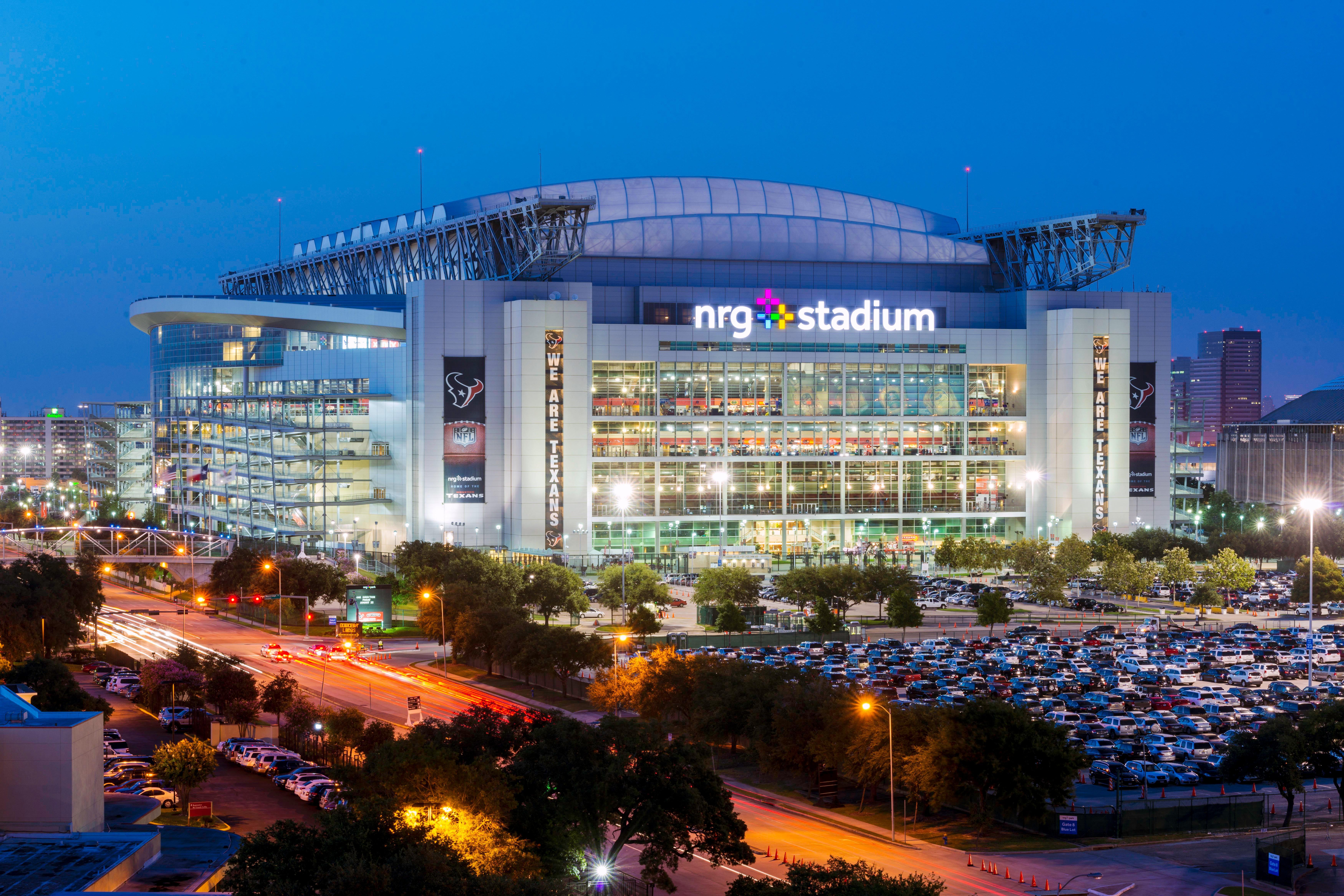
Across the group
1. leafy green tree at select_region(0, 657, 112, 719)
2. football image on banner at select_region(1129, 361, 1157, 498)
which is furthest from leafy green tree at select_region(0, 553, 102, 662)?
football image on banner at select_region(1129, 361, 1157, 498)

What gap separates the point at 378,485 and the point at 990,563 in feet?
230

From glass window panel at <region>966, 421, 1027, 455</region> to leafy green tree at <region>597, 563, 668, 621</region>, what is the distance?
51882 millimetres

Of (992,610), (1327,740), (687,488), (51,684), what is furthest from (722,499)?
(1327,740)

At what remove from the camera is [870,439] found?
153125 mm

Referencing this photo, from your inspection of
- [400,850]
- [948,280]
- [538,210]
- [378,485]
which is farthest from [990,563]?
[400,850]

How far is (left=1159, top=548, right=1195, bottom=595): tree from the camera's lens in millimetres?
118625

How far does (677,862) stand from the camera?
140ft

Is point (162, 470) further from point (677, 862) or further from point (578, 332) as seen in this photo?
point (677, 862)

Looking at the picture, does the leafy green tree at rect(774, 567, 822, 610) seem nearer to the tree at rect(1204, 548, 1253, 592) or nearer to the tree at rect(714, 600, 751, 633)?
the tree at rect(714, 600, 751, 633)

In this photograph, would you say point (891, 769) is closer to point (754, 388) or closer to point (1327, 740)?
point (1327, 740)

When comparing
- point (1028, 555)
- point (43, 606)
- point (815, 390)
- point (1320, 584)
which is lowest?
point (1320, 584)

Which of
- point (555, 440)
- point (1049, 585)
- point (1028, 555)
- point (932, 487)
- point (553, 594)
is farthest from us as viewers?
point (932, 487)

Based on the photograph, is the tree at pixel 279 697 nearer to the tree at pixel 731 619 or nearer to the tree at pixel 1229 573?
the tree at pixel 731 619

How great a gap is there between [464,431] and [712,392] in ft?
89.2
